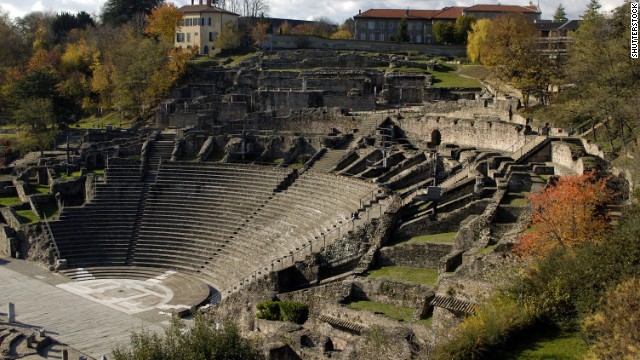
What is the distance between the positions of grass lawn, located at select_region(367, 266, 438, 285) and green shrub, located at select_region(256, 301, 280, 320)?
3.63 meters

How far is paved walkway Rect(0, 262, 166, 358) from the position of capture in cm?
2558

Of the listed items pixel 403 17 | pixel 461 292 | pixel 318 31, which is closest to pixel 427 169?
pixel 461 292

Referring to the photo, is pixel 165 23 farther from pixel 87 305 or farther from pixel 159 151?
pixel 87 305

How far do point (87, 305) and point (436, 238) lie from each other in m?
15.4

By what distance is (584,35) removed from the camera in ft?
130

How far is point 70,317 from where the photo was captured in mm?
28016

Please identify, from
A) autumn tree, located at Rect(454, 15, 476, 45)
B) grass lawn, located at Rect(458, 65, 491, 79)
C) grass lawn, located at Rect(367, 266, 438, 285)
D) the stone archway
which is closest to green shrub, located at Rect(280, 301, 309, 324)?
grass lawn, located at Rect(367, 266, 438, 285)

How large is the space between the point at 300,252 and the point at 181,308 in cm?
564

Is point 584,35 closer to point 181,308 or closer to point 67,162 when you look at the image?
point 181,308

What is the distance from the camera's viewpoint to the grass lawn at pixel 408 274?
2403 cm

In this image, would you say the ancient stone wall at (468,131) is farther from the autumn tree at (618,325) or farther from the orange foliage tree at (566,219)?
the autumn tree at (618,325)

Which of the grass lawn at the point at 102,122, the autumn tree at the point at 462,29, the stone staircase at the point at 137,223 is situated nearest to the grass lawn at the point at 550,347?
the stone staircase at the point at 137,223

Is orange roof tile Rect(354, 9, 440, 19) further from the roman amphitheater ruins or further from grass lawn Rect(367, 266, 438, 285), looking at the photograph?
grass lawn Rect(367, 266, 438, 285)

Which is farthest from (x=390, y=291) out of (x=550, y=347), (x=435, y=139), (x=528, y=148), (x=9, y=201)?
(x=9, y=201)
